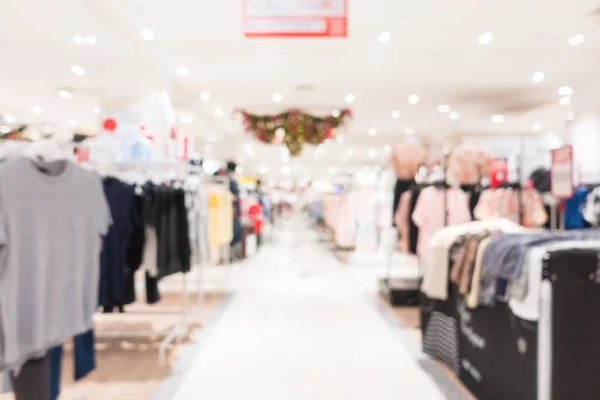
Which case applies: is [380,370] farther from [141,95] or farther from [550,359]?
[141,95]

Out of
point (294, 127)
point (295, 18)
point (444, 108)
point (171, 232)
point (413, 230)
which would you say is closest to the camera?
point (295, 18)

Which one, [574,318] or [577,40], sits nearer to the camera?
[574,318]

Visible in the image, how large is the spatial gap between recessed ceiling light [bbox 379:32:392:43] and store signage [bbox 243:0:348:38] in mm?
3025

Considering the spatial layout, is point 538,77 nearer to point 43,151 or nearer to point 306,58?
point 306,58

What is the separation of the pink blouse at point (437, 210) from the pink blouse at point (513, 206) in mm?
190

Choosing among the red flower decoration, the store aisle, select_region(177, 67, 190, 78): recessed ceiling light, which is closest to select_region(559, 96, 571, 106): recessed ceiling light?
the store aisle

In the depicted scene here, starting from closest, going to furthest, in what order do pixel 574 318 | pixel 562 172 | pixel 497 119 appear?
pixel 574 318, pixel 562 172, pixel 497 119

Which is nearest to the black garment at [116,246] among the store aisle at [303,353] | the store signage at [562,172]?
the store aisle at [303,353]

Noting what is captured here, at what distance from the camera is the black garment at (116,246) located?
4020 millimetres

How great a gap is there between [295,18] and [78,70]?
21.0ft

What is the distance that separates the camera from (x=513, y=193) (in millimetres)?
5707

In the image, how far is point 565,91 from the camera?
11.0 m

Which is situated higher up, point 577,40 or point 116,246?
point 577,40

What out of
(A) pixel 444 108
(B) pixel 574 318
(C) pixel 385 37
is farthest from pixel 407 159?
(A) pixel 444 108
